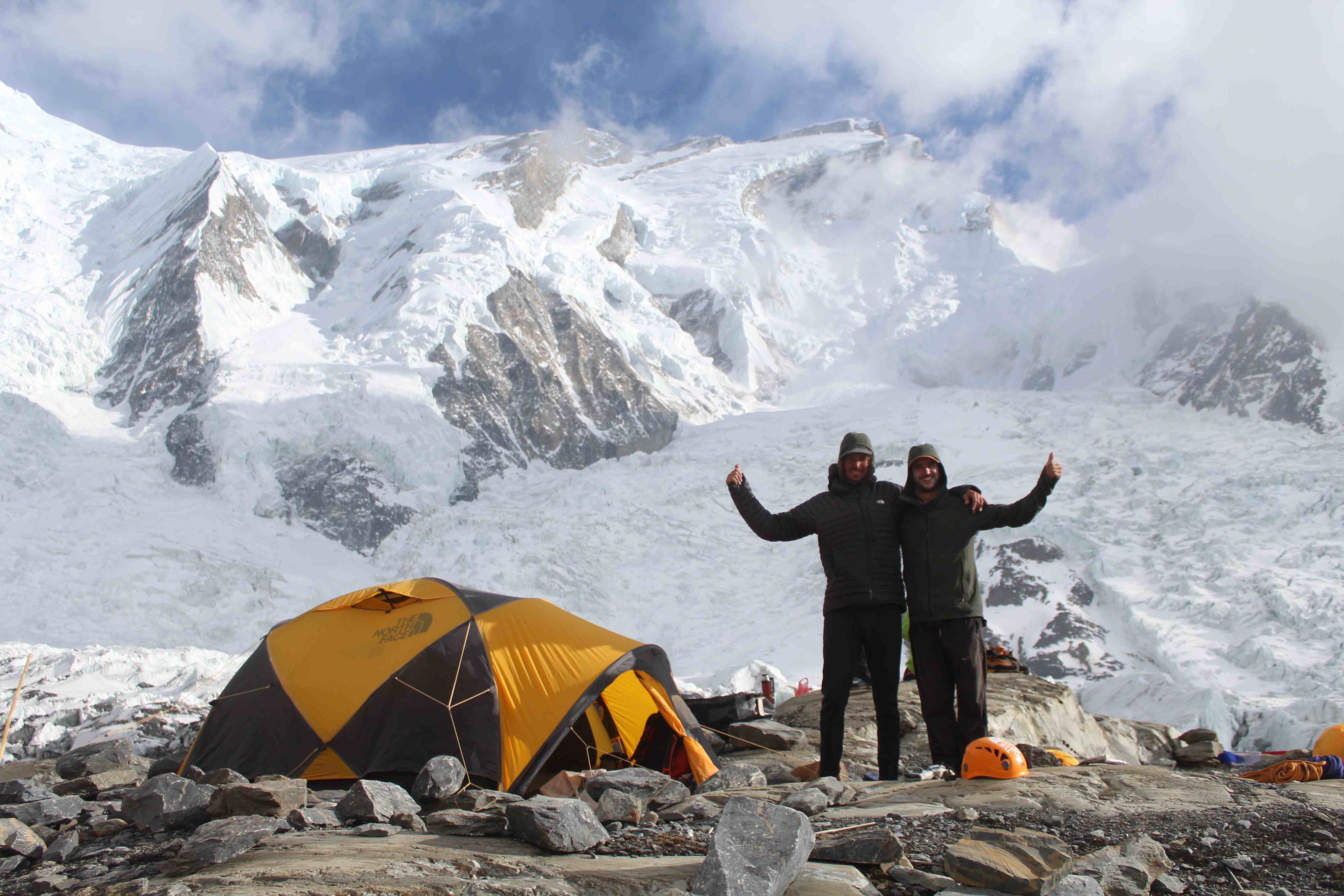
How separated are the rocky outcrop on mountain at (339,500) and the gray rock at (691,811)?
126 ft

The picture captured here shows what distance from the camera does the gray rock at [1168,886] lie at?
2475mm

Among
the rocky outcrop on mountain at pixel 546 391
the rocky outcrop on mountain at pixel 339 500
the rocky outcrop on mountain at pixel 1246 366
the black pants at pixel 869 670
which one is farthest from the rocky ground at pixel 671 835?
the rocky outcrop on mountain at pixel 1246 366

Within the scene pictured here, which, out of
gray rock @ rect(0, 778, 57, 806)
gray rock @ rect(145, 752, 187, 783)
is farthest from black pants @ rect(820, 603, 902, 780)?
gray rock @ rect(145, 752, 187, 783)

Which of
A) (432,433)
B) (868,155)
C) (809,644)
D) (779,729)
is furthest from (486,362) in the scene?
(868,155)

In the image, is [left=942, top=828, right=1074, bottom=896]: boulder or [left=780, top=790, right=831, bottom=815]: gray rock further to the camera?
[left=780, top=790, right=831, bottom=815]: gray rock

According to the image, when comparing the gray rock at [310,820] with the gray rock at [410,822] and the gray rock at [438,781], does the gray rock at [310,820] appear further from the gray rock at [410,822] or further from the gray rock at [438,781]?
the gray rock at [438,781]

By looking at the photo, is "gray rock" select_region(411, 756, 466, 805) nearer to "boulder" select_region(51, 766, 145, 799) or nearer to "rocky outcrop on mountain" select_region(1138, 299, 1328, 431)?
"boulder" select_region(51, 766, 145, 799)

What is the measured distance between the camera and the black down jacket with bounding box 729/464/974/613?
441 centimetres

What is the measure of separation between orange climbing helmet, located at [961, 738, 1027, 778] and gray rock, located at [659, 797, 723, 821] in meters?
1.31

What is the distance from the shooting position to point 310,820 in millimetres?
3600

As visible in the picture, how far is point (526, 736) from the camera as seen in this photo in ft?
17.5

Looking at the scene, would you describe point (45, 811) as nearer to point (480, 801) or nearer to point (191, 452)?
point (480, 801)

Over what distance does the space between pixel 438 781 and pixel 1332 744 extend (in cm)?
568

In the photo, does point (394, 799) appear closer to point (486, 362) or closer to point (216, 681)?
point (216, 681)
